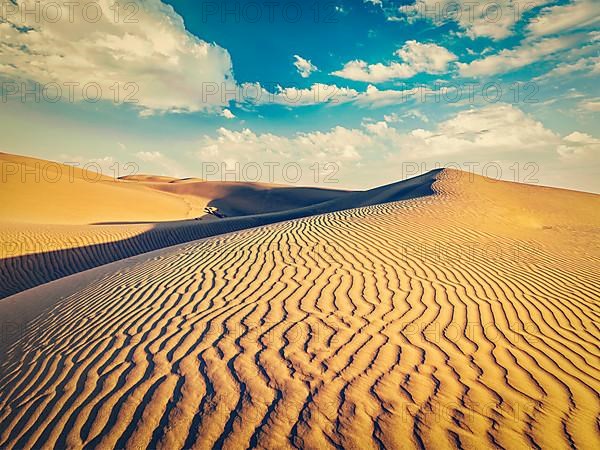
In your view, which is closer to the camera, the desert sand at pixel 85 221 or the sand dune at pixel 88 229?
the sand dune at pixel 88 229

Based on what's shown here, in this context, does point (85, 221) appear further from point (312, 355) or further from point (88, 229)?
point (312, 355)

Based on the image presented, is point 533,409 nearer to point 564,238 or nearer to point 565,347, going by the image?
point 565,347

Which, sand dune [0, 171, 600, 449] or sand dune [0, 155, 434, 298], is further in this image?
sand dune [0, 155, 434, 298]

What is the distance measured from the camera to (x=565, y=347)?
3609 millimetres

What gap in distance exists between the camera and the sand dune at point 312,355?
2.43 metres

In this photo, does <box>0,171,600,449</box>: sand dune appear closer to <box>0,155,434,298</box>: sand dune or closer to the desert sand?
<box>0,155,434,298</box>: sand dune

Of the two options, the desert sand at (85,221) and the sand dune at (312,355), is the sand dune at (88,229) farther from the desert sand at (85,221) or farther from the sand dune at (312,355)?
the sand dune at (312,355)

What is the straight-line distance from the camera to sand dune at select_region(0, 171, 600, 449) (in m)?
2.43

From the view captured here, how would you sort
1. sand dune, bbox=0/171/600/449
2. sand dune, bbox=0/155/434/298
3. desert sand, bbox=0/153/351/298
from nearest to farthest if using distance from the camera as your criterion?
sand dune, bbox=0/171/600/449, sand dune, bbox=0/155/434/298, desert sand, bbox=0/153/351/298

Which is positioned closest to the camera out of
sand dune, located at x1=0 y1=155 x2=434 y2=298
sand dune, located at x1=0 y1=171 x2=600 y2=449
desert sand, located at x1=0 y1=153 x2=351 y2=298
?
sand dune, located at x1=0 y1=171 x2=600 y2=449

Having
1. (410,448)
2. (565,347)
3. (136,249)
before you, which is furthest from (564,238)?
(136,249)

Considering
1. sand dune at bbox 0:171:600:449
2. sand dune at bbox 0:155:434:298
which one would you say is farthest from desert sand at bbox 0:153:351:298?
sand dune at bbox 0:171:600:449

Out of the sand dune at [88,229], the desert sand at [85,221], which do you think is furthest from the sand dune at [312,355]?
the desert sand at [85,221]

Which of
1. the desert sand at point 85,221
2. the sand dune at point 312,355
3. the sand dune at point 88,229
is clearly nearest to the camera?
the sand dune at point 312,355
